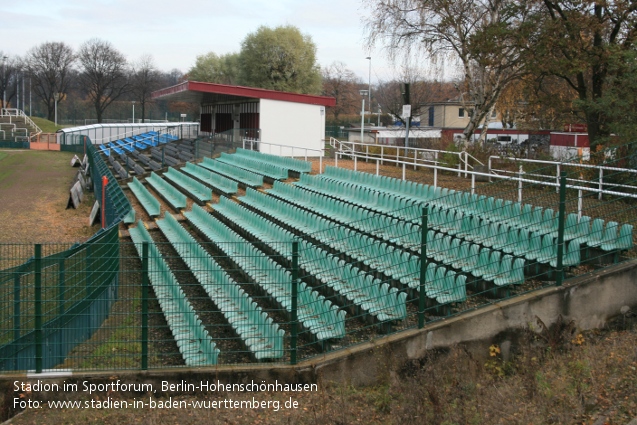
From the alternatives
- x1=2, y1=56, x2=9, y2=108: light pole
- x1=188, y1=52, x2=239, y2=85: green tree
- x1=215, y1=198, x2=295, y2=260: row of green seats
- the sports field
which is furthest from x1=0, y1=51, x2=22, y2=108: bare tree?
x1=215, y1=198, x2=295, y2=260: row of green seats

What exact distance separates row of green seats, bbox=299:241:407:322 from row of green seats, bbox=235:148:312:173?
417 inches

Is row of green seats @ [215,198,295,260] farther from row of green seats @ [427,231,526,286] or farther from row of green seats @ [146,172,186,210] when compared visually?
row of green seats @ [427,231,526,286]

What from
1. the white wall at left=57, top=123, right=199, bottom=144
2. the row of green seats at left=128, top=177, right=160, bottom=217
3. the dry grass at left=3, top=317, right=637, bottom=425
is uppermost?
the white wall at left=57, top=123, right=199, bottom=144

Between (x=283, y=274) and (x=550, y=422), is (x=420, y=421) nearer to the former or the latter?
(x=550, y=422)

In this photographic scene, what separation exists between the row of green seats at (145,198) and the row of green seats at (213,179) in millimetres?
1911

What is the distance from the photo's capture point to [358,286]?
9.05m

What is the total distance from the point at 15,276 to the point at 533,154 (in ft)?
66.9

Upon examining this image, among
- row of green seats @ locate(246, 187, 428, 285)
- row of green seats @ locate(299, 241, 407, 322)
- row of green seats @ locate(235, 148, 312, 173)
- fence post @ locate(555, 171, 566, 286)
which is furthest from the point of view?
row of green seats @ locate(235, 148, 312, 173)

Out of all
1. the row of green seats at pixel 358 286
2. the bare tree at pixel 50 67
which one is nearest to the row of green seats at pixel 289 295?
the row of green seats at pixel 358 286

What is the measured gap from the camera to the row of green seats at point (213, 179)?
20188 mm

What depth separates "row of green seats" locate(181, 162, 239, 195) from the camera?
20.2 meters

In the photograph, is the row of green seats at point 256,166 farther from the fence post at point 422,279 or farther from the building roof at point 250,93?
the fence post at point 422,279

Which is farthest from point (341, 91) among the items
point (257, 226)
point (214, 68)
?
point (257, 226)

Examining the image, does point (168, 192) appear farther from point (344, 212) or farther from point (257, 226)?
point (344, 212)
